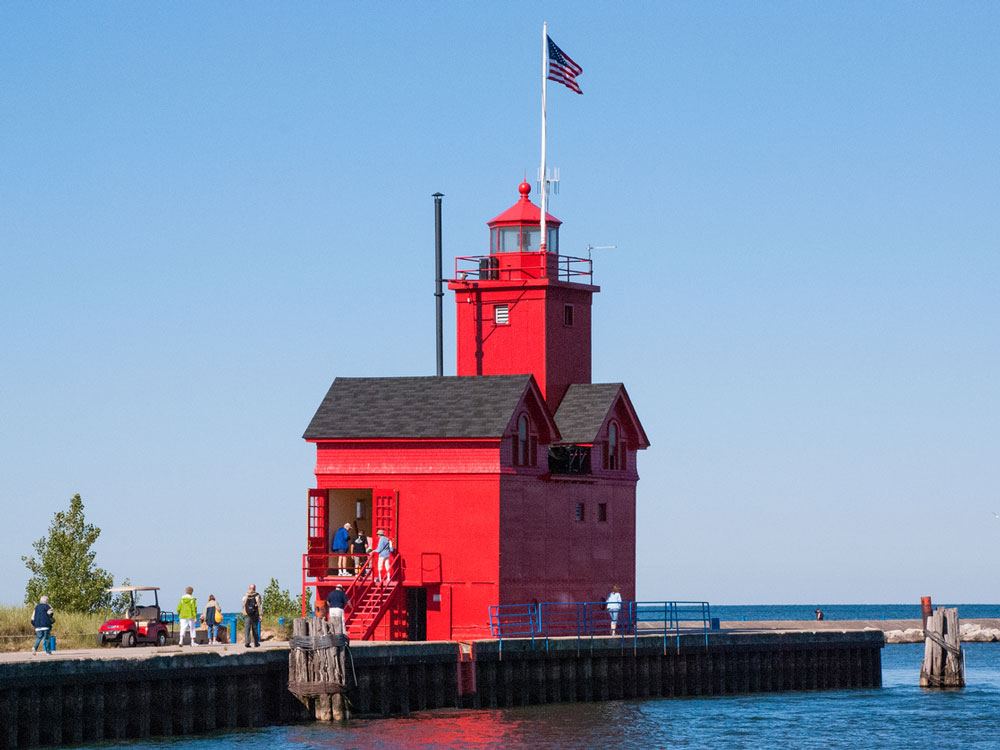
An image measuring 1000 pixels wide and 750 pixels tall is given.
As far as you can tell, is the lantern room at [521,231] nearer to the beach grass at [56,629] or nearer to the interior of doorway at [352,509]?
the interior of doorway at [352,509]

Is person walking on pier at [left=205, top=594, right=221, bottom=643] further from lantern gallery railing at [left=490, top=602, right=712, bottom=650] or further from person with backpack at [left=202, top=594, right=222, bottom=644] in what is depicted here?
lantern gallery railing at [left=490, top=602, right=712, bottom=650]

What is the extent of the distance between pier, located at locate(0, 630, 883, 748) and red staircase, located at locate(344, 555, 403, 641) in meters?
2.51

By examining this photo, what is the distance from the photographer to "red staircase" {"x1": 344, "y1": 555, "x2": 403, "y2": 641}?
154 feet

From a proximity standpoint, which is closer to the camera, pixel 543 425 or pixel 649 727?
pixel 649 727

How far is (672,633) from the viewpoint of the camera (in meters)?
52.3

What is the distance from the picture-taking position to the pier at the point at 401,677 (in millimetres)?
36156

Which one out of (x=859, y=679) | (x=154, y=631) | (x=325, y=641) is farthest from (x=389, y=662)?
(x=859, y=679)

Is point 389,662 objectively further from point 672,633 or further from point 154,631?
point 672,633

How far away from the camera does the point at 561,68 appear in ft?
176

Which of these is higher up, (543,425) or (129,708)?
(543,425)

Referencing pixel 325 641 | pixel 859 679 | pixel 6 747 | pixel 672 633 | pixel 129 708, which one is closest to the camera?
pixel 6 747

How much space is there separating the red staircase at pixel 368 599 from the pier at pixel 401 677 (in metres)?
2.51

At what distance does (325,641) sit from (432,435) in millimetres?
9315

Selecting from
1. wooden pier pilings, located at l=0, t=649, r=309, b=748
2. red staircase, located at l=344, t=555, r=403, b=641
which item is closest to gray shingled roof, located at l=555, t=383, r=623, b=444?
red staircase, located at l=344, t=555, r=403, b=641
